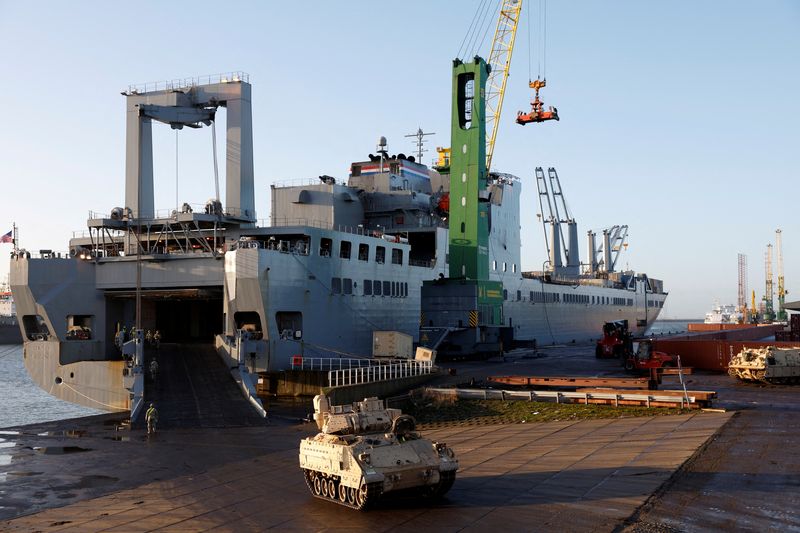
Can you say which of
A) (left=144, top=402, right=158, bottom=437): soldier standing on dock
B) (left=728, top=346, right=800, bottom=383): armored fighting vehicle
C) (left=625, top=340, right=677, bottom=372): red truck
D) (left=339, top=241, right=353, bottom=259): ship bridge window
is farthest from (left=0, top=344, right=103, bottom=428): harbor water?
(left=728, top=346, right=800, bottom=383): armored fighting vehicle

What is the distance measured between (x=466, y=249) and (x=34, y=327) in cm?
2608

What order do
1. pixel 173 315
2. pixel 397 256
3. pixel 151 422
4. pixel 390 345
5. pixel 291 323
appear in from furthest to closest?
pixel 173 315 → pixel 397 256 → pixel 390 345 → pixel 291 323 → pixel 151 422

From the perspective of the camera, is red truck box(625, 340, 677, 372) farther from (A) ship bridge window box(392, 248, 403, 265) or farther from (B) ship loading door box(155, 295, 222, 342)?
(B) ship loading door box(155, 295, 222, 342)

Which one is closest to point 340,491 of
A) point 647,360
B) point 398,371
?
point 398,371

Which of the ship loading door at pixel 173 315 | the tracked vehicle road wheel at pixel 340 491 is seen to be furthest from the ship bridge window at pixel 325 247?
the tracked vehicle road wheel at pixel 340 491

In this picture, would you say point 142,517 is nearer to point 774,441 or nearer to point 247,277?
point 774,441

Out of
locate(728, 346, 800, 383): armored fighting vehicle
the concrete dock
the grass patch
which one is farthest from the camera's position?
locate(728, 346, 800, 383): armored fighting vehicle

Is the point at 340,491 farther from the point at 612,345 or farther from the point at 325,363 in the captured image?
the point at 612,345

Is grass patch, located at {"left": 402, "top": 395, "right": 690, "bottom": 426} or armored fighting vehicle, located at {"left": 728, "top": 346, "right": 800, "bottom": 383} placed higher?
armored fighting vehicle, located at {"left": 728, "top": 346, "right": 800, "bottom": 383}

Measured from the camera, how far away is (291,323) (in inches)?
1489

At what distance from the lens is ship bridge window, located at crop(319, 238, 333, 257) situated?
40.3 meters

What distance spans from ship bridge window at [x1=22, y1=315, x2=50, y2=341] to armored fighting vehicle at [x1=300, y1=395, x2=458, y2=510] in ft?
101

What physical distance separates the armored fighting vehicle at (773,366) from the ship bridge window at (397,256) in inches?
826

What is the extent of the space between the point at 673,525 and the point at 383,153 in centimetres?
4804
